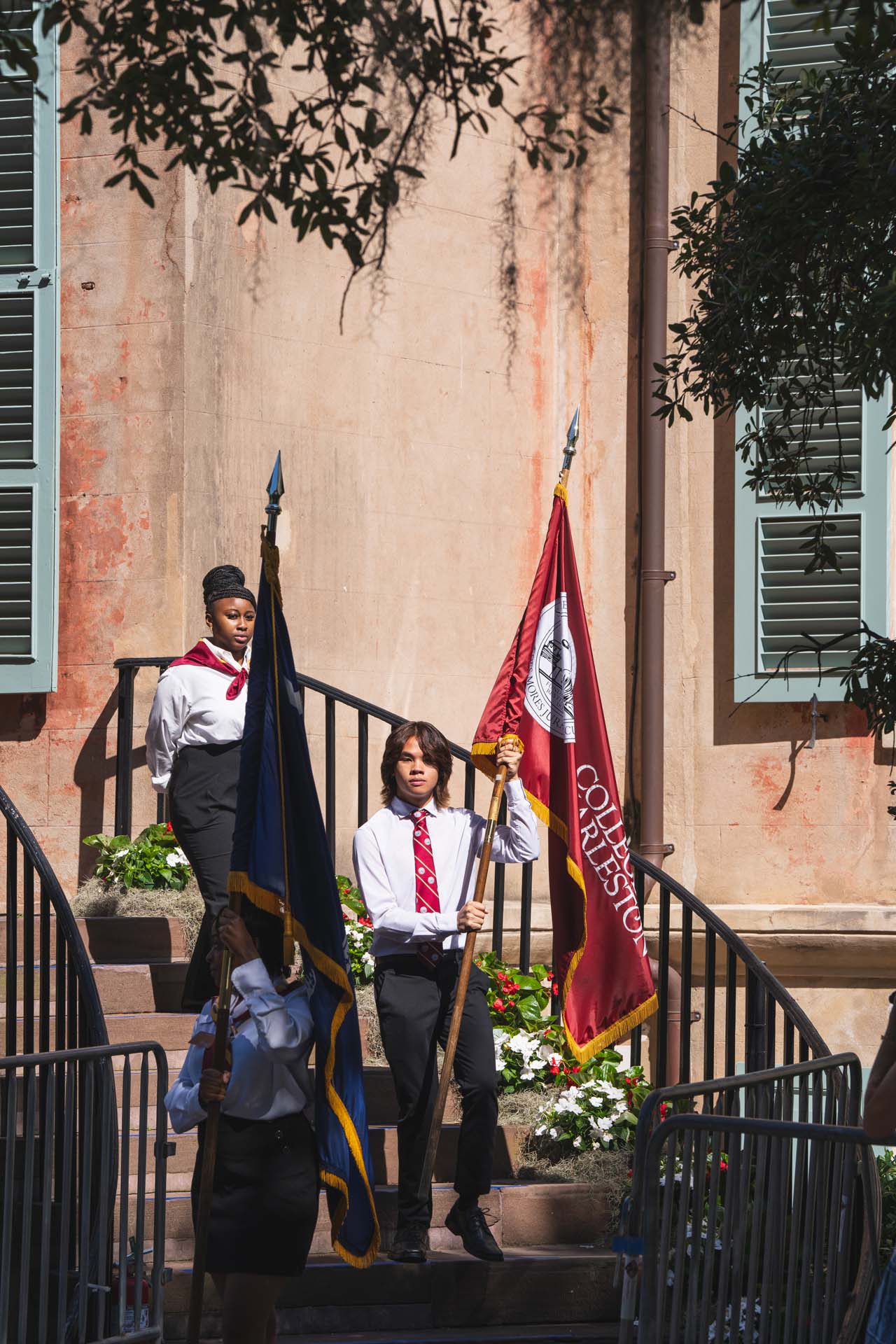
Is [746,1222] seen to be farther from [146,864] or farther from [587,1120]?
[146,864]

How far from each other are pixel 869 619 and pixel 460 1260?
14.3ft

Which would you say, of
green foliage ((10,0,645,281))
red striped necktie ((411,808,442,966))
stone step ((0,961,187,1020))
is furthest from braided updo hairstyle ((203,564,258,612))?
green foliage ((10,0,645,281))

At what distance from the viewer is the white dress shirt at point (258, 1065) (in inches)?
179

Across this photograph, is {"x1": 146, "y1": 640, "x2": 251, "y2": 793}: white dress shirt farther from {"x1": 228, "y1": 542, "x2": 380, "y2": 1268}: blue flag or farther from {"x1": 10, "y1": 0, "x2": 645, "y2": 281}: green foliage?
{"x1": 10, "y1": 0, "x2": 645, "y2": 281}: green foliage

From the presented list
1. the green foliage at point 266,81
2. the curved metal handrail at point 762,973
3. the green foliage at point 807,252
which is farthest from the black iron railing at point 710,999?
the green foliage at point 266,81

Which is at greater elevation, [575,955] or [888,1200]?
[575,955]

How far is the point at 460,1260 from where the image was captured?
5.77 meters

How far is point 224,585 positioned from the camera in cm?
676

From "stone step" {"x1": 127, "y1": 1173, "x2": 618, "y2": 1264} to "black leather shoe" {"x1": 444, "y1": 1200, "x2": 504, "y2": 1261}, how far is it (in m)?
0.29

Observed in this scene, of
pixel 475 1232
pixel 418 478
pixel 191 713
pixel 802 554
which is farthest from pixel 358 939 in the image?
pixel 802 554

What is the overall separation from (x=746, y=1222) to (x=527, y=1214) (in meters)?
1.94

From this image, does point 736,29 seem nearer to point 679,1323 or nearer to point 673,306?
point 673,306

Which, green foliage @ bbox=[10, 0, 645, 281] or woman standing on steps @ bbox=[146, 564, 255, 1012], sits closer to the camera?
green foliage @ bbox=[10, 0, 645, 281]

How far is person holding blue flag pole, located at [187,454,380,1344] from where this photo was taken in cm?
487
